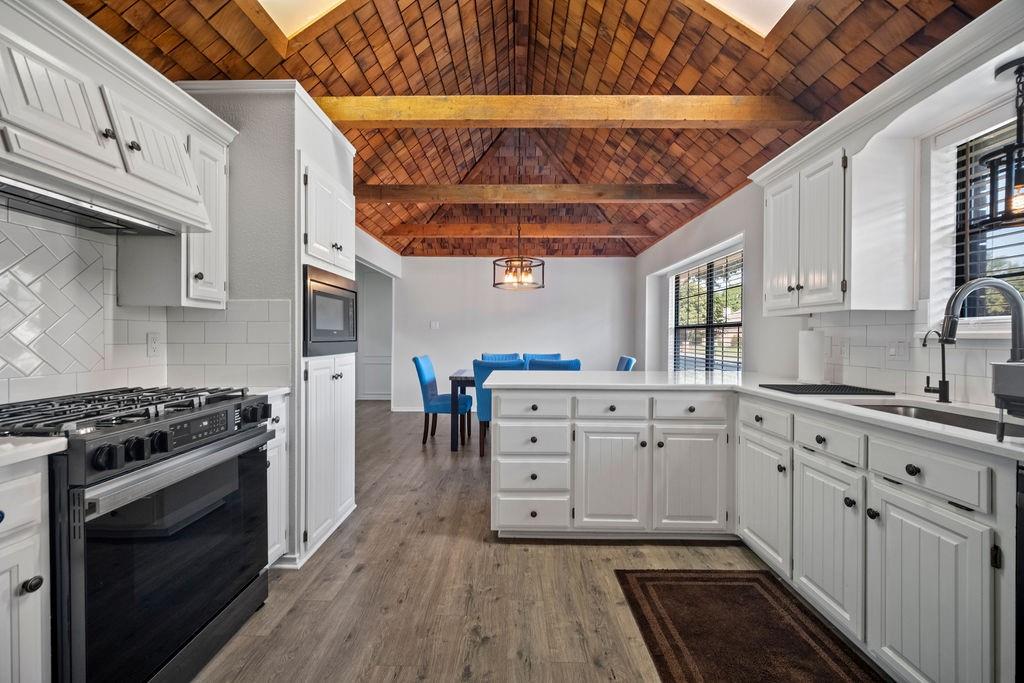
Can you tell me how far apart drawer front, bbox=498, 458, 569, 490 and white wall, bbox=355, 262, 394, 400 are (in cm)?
610

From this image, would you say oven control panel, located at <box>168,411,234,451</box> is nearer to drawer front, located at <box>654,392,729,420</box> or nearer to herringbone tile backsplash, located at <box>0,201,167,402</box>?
herringbone tile backsplash, located at <box>0,201,167,402</box>

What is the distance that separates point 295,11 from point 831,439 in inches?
125

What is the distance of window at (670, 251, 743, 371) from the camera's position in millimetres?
4512

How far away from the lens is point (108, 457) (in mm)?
1208

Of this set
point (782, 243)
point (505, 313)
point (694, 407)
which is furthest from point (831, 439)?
point (505, 313)

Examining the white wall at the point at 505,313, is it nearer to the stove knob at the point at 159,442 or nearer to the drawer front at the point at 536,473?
the drawer front at the point at 536,473

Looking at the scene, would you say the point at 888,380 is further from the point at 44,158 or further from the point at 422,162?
the point at 422,162

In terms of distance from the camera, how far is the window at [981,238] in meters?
1.76

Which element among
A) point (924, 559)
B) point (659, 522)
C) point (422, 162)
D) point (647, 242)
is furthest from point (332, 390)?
point (647, 242)

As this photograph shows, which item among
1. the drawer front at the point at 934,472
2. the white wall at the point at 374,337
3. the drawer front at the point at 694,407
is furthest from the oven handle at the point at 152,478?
the white wall at the point at 374,337

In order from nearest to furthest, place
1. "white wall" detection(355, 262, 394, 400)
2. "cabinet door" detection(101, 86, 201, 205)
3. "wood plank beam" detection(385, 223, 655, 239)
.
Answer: "cabinet door" detection(101, 86, 201, 205) → "wood plank beam" detection(385, 223, 655, 239) → "white wall" detection(355, 262, 394, 400)

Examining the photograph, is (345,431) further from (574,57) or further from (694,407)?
(574,57)

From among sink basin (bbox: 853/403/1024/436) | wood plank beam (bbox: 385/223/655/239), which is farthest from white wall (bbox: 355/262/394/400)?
sink basin (bbox: 853/403/1024/436)

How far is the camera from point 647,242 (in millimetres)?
6695
